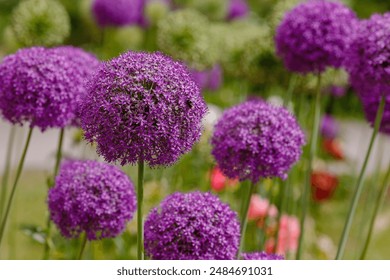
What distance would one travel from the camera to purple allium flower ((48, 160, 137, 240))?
4.09ft

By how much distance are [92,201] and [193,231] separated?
0.25m

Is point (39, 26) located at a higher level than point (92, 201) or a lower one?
higher

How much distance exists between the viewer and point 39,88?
1.34 meters

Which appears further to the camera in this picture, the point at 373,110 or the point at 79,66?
the point at 373,110

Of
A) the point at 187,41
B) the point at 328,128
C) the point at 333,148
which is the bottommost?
the point at 333,148

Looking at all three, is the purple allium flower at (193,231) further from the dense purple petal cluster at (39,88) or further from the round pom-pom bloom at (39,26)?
the round pom-pom bloom at (39,26)

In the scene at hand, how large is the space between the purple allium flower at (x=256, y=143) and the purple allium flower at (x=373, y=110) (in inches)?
11.6

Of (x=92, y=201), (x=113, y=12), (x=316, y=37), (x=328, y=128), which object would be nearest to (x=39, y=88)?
(x=92, y=201)

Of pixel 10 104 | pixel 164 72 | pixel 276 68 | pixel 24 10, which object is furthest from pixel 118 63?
pixel 276 68

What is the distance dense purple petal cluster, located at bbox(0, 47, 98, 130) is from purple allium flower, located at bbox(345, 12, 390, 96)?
57cm

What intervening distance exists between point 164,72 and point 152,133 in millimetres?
88

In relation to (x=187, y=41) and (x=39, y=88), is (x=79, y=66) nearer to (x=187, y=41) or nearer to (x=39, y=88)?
(x=39, y=88)

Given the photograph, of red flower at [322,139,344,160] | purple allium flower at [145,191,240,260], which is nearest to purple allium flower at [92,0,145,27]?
red flower at [322,139,344,160]

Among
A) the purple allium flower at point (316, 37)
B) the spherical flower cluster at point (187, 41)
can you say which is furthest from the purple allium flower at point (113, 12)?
the purple allium flower at point (316, 37)
